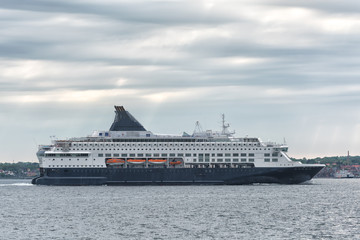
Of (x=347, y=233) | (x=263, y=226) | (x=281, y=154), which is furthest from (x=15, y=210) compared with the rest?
(x=281, y=154)

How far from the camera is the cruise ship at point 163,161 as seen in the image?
11681 centimetres

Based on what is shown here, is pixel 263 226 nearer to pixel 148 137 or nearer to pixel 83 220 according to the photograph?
pixel 83 220

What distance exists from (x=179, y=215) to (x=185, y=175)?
4732 centimetres

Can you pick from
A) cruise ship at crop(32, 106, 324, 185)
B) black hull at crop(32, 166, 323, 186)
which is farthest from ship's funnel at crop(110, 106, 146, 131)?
black hull at crop(32, 166, 323, 186)

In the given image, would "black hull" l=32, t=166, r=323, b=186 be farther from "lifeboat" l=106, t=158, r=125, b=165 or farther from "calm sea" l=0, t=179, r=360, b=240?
"calm sea" l=0, t=179, r=360, b=240

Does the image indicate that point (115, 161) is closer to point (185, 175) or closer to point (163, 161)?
point (163, 161)

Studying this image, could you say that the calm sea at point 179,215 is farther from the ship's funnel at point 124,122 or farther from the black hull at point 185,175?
the ship's funnel at point 124,122

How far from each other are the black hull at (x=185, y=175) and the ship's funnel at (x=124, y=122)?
27.2 feet

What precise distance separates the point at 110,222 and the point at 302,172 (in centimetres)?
5916

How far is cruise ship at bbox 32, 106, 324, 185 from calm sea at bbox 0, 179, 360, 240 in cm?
1320

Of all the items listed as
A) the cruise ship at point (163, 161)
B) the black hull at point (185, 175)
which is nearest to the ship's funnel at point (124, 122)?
the cruise ship at point (163, 161)

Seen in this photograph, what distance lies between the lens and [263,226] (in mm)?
61500

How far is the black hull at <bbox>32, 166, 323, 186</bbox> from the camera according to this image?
117 meters

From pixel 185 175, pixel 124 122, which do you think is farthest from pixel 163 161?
pixel 124 122
